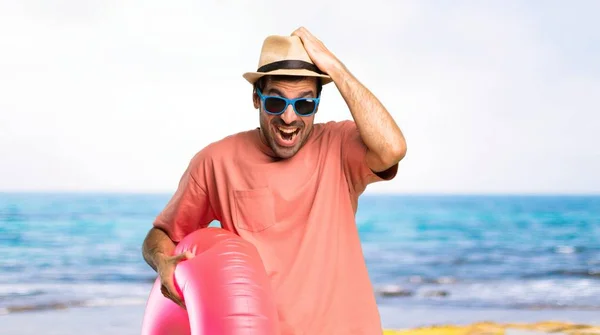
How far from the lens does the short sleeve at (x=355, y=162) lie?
2.77 m

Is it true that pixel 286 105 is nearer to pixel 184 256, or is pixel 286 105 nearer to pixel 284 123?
pixel 284 123

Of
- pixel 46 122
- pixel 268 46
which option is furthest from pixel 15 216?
pixel 268 46

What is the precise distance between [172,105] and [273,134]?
52.7 ft

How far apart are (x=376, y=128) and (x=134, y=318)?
5898 millimetres

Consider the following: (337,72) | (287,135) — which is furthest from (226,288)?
(337,72)

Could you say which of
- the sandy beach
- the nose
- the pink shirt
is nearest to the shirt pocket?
the pink shirt

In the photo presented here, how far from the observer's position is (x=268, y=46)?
284 centimetres

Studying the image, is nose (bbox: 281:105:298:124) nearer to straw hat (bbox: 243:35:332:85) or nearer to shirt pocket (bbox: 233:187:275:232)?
straw hat (bbox: 243:35:332:85)

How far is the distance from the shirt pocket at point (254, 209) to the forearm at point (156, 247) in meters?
0.28

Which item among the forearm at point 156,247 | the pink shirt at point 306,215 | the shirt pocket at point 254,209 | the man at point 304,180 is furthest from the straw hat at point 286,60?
the forearm at point 156,247

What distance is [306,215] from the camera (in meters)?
2.82

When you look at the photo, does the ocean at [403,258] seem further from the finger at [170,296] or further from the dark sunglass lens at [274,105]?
the dark sunglass lens at [274,105]

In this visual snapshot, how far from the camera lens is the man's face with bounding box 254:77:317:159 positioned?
2746mm

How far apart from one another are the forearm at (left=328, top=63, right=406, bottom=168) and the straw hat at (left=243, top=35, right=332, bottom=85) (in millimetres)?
152
